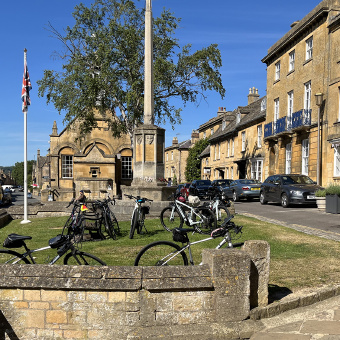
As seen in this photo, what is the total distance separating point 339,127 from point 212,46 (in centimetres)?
1051

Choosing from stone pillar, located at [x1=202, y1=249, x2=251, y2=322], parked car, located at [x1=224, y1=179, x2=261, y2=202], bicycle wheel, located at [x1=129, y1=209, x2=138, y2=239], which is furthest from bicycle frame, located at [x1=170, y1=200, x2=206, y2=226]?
parked car, located at [x1=224, y1=179, x2=261, y2=202]

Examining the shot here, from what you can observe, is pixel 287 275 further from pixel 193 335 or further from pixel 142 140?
pixel 142 140

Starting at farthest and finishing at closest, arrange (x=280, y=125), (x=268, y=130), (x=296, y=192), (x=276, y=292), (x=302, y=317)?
1. (x=268, y=130)
2. (x=280, y=125)
3. (x=296, y=192)
4. (x=276, y=292)
5. (x=302, y=317)

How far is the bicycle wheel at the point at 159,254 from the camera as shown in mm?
5148

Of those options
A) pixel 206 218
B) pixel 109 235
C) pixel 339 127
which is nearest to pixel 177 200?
pixel 206 218

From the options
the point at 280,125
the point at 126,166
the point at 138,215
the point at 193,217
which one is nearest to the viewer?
the point at 138,215

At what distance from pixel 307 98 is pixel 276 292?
2133 centimetres

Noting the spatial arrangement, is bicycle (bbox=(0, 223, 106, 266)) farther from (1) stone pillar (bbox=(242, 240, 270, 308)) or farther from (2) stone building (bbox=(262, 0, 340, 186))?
(2) stone building (bbox=(262, 0, 340, 186))

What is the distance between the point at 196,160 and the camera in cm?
5262

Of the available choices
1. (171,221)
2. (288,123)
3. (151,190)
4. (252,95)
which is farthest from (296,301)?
(252,95)

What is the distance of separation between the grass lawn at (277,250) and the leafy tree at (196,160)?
41.3m

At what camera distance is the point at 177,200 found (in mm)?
9859

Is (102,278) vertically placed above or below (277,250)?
above

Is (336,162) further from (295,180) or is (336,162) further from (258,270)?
(258,270)
